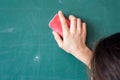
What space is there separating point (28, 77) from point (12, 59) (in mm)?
107

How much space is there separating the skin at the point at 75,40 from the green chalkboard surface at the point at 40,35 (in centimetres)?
3

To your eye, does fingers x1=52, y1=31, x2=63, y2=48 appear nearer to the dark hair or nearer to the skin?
the skin

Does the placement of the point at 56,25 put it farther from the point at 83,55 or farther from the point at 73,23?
the point at 83,55

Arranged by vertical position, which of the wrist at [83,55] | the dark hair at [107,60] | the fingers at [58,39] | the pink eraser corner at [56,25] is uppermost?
the dark hair at [107,60]

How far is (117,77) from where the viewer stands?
31.4 inches

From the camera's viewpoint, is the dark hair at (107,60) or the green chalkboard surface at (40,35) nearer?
the dark hair at (107,60)

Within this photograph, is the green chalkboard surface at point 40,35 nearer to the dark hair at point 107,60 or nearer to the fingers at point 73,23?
the fingers at point 73,23

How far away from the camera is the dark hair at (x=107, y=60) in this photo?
2.63ft

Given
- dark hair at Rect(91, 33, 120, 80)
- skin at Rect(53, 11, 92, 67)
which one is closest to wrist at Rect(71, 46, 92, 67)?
skin at Rect(53, 11, 92, 67)

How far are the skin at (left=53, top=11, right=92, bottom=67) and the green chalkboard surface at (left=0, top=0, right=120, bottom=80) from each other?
0.03 metres

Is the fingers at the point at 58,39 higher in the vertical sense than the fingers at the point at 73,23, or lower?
lower

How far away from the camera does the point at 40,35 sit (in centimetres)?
119

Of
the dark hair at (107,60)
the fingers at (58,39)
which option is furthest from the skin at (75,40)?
the dark hair at (107,60)

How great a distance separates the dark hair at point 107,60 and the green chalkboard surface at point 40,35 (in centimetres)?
34
